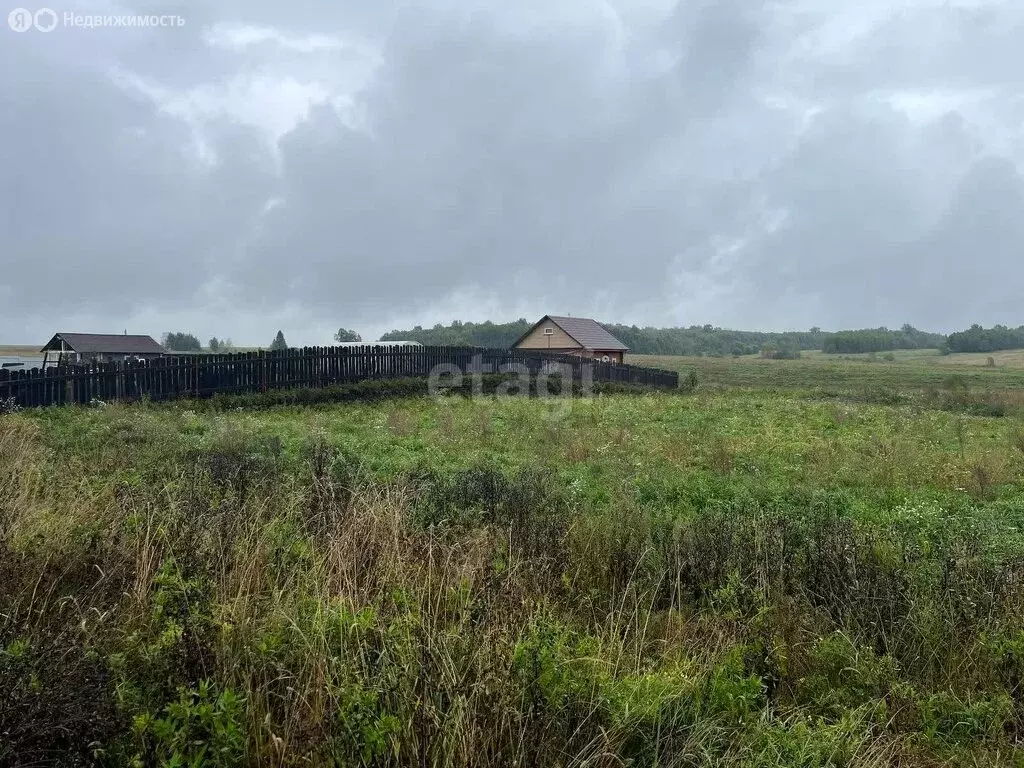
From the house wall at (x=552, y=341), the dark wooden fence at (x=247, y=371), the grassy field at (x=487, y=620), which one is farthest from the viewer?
the house wall at (x=552, y=341)

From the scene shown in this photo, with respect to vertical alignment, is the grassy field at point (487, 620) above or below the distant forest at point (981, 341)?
below

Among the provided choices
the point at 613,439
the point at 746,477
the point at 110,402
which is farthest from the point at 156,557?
the point at 110,402

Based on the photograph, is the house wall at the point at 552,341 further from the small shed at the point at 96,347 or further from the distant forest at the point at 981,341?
the distant forest at the point at 981,341

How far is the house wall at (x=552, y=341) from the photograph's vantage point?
44.0 meters

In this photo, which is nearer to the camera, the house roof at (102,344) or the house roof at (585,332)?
the house roof at (102,344)

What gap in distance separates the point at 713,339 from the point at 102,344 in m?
105

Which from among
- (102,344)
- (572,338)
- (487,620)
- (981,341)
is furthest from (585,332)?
(981,341)

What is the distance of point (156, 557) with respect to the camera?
406 centimetres

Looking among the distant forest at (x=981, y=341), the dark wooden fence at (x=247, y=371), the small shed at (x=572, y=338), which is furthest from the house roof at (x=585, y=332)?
the distant forest at (x=981, y=341)

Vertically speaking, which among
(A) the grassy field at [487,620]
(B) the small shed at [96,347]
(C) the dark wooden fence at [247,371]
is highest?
(B) the small shed at [96,347]

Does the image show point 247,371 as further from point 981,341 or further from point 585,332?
point 981,341

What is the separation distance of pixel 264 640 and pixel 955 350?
11238 centimetres

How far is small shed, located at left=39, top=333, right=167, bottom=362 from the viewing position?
38906mm

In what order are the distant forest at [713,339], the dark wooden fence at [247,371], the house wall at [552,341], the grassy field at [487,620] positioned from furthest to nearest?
the distant forest at [713,339] → the house wall at [552,341] → the dark wooden fence at [247,371] → the grassy field at [487,620]
